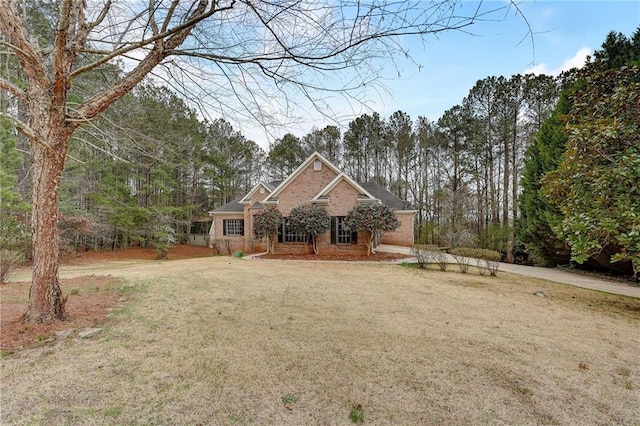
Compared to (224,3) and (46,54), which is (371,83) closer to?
(224,3)

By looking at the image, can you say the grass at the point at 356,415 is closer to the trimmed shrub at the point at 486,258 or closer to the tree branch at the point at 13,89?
the tree branch at the point at 13,89

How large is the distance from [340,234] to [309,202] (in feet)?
8.69

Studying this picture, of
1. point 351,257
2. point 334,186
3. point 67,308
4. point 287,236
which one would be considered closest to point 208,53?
point 67,308

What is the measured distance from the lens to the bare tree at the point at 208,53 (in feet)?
9.17

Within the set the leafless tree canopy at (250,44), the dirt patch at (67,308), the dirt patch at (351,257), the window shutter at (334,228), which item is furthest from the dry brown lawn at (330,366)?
the window shutter at (334,228)

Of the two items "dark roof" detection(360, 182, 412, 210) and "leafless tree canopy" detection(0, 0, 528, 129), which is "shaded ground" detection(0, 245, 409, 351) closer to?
"leafless tree canopy" detection(0, 0, 528, 129)

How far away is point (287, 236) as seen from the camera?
Result: 59.5 ft

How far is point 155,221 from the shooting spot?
2050 cm

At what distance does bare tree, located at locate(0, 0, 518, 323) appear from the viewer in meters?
2.79

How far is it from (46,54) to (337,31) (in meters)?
4.55

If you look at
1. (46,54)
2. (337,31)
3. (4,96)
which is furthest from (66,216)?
(337,31)

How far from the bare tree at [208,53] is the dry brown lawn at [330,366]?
1.94 meters

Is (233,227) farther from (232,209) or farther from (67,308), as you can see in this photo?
(67,308)

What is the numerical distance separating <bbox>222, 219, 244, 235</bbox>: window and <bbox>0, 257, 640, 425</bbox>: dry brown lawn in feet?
51.4
